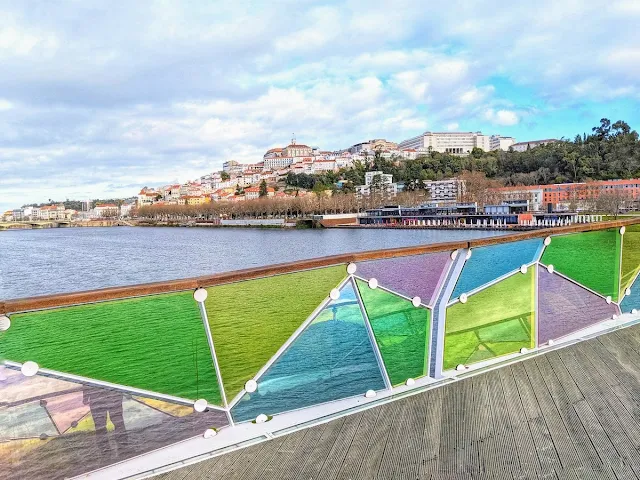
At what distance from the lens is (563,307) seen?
341 centimetres

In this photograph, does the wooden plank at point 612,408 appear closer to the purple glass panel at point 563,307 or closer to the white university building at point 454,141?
the purple glass panel at point 563,307

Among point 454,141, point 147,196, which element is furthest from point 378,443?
point 147,196

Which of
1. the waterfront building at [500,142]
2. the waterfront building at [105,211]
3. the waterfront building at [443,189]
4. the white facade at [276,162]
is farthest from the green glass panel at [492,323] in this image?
the waterfront building at [105,211]

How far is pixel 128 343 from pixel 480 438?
1.49m

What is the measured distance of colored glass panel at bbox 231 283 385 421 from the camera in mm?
2289

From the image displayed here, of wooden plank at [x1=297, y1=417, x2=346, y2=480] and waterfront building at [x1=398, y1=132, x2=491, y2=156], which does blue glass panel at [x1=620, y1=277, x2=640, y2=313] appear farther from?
waterfront building at [x1=398, y1=132, x2=491, y2=156]

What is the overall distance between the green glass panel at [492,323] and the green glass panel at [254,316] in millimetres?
958

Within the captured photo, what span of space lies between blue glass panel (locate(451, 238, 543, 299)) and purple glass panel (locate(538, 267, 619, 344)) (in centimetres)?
19

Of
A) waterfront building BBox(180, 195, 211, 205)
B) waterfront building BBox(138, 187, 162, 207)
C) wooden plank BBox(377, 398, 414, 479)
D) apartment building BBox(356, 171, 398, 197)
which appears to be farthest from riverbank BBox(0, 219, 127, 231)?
wooden plank BBox(377, 398, 414, 479)

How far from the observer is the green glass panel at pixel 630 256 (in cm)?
382

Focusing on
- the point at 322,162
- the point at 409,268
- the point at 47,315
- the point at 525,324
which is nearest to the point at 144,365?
the point at 47,315

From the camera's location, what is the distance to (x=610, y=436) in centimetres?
214

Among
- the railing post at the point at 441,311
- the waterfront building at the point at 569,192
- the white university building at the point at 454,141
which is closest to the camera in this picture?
the railing post at the point at 441,311

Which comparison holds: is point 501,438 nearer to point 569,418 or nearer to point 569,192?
point 569,418
